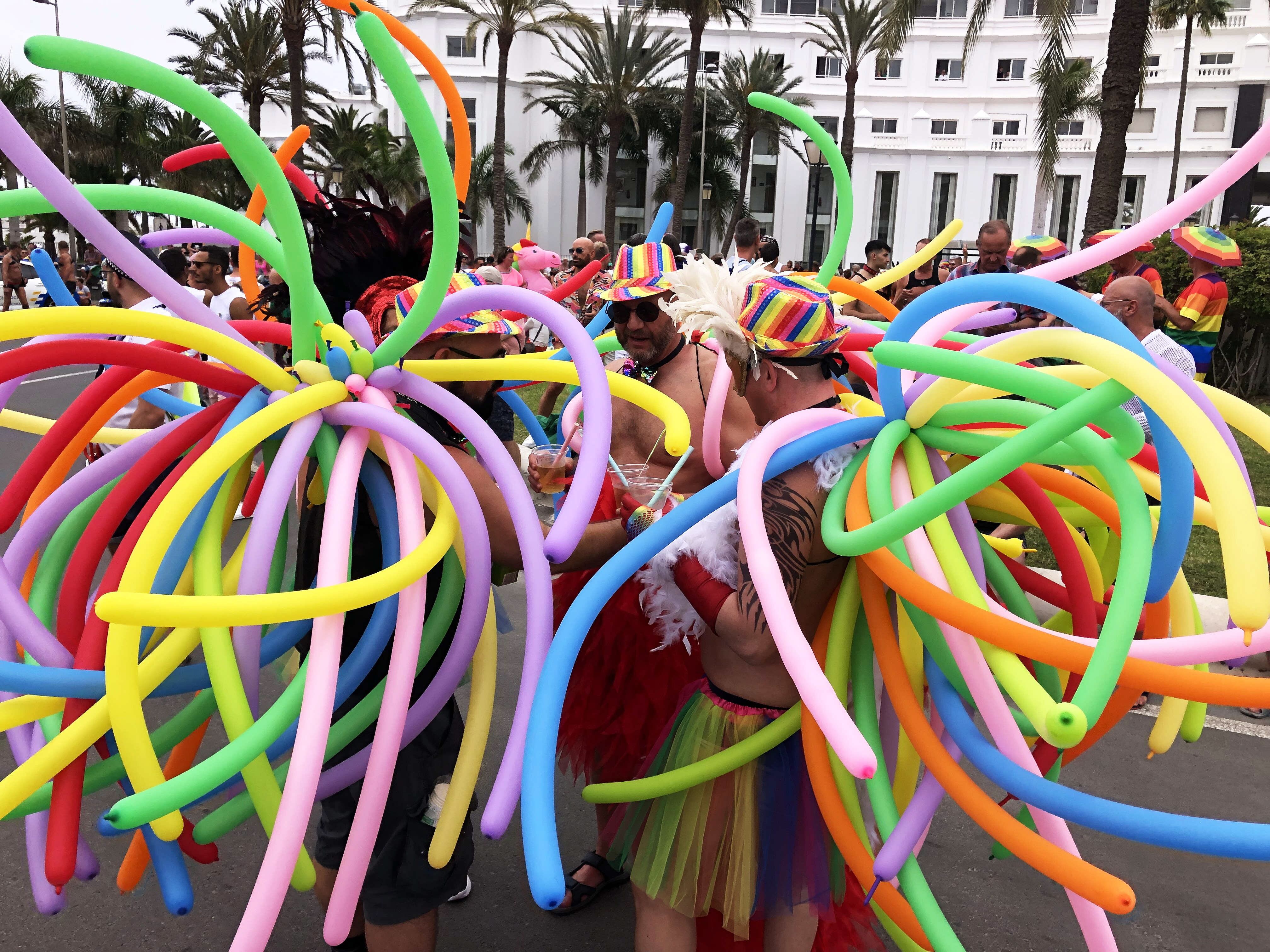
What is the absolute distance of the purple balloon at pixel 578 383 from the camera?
1558 millimetres

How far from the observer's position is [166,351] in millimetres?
1765

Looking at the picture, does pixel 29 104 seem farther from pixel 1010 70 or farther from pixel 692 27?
pixel 1010 70

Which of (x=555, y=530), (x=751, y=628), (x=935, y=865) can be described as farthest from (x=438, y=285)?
(x=935, y=865)

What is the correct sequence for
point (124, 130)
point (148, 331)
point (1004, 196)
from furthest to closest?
point (1004, 196)
point (124, 130)
point (148, 331)

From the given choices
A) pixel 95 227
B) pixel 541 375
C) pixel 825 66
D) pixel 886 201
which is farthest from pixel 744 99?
pixel 95 227

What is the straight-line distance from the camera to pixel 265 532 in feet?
5.33

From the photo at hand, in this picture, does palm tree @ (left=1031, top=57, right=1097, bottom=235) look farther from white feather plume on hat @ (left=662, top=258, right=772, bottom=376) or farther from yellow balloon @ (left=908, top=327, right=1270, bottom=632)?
yellow balloon @ (left=908, top=327, right=1270, bottom=632)

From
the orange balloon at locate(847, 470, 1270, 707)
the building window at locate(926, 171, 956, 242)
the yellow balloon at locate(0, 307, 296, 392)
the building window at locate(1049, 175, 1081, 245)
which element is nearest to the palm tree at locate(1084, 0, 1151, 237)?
the orange balloon at locate(847, 470, 1270, 707)

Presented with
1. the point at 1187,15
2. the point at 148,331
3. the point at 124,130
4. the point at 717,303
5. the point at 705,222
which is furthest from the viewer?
the point at 705,222

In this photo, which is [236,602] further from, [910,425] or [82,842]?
[910,425]

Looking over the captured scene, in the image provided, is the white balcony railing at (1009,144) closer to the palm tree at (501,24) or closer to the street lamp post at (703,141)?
the street lamp post at (703,141)

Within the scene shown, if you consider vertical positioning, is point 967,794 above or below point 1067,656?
below

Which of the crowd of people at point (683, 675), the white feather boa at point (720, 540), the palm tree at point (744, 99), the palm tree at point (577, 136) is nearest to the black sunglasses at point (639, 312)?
the crowd of people at point (683, 675)

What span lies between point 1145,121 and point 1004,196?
20.7 feet
